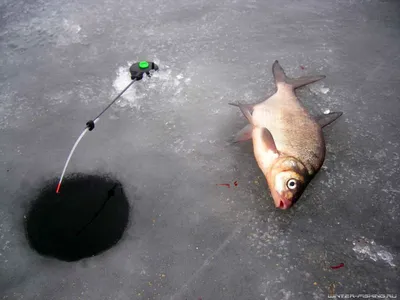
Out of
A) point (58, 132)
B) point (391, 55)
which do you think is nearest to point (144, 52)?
point (58, 132)

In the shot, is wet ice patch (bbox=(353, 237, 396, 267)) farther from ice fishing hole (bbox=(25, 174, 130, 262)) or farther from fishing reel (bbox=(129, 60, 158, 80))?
fishing reel (bbox=(129, 60, 158, 80))

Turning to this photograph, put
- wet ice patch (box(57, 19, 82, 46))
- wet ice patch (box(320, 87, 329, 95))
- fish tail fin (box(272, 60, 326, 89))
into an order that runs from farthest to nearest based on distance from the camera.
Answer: wet ice patch (box(57, 19, 82, 46)) → wet ice patch (box(320, 87, 329, 95)) → fish tail fin (box(272, 60, 326, 89))

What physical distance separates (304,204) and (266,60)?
90.0 inches

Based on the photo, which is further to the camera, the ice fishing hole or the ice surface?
the ice fishing hole

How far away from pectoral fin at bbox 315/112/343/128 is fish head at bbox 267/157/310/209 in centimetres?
72

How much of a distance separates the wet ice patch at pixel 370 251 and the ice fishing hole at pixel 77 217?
85.2 inches

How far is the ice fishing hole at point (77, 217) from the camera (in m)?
2.93

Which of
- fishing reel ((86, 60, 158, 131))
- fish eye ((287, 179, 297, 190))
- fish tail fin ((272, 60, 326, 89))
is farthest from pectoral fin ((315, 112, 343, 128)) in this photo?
fishing reel ((86, 60, 158, 131))

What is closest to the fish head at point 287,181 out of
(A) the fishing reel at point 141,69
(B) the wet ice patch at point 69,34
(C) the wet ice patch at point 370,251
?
(C) the wet ice patch at point 370,251

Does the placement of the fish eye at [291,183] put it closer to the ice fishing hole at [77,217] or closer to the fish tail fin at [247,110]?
the fish tail fin at [247,110]

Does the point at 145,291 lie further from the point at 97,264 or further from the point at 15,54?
the point at 15,54

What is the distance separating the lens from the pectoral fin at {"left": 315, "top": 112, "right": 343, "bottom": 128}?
3647mm

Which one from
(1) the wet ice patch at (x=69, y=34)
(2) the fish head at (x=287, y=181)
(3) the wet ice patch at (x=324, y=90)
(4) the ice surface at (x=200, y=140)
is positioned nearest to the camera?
(4) the ice surface at (x=200, y=140)

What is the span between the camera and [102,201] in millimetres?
3203
